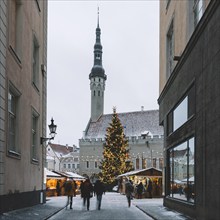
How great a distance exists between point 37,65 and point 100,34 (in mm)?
104276

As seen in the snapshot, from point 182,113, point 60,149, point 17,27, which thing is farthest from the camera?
point 60,149

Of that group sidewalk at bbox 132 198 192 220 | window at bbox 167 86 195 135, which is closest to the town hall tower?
sidewalk at bbox 132 198 192 220

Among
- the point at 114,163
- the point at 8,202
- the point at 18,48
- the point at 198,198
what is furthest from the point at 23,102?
the point at 114,163

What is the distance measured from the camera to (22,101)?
Result: 1925cm

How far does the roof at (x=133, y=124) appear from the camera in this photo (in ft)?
334

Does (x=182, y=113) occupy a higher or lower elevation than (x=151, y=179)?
higher

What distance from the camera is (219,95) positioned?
39.3 ft

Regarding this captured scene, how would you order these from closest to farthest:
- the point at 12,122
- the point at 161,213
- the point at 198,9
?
the point at 198,9
the point at 12,122
the point at 161,213

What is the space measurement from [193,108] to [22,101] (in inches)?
276

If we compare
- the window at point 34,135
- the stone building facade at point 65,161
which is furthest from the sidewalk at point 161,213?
the stone building facade at point 65,161

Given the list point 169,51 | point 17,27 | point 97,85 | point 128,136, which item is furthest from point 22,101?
point 97,85

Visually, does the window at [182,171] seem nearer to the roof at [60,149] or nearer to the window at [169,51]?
the window at [169,51]

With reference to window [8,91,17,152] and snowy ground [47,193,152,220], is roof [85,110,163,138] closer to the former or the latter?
snowy ground [47,193,152,220]

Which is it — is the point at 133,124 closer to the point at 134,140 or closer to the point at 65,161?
the point at 134,140
